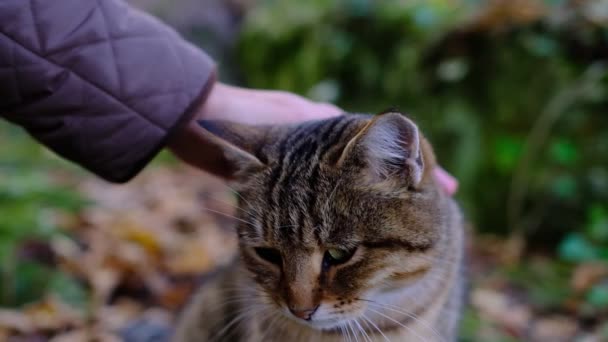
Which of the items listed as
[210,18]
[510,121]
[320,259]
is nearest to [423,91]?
[510,121]

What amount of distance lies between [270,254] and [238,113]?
59 centimetres

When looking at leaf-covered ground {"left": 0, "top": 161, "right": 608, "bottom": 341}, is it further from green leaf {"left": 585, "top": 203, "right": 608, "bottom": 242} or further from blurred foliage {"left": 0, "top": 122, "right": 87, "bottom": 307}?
green leaf {"left": 585, "top": 203, "right": 608, "bottom": 242}

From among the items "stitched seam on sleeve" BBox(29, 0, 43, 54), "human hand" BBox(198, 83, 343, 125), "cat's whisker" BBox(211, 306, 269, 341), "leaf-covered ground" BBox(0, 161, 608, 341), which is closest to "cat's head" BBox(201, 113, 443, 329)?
"cat's whisker" BBox(211, 306, 269, 341)

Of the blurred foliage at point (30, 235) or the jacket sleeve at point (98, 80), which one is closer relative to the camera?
the jacket sleeve at point (98, 80)

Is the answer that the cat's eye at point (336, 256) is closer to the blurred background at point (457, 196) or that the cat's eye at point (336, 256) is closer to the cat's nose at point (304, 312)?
the cat's nose at point (304, 312)

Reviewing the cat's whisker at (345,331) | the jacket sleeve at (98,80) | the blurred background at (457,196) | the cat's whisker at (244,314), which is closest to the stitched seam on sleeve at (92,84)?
the jacket sleeve at (98,80)

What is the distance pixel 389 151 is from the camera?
165 cm

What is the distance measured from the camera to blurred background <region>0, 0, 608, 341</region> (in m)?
2.84

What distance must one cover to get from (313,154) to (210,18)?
5.47 metres

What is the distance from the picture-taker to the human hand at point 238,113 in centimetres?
213

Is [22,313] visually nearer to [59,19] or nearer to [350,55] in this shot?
[59,19]

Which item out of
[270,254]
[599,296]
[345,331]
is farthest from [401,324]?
[599,296]

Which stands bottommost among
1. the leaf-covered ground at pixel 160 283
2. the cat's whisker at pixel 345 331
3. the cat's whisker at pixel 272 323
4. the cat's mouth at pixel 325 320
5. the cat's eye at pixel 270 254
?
the leaf-covered ground at pixel 160 283

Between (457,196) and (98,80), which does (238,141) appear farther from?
(457,196)
